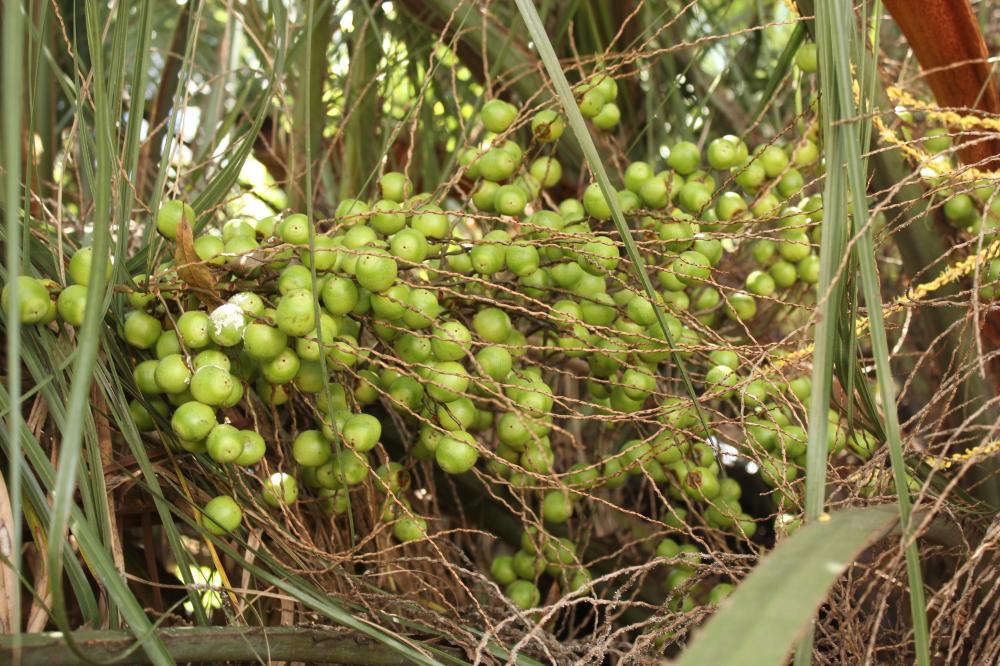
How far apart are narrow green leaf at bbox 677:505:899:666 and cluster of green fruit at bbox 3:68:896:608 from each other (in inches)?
7.1

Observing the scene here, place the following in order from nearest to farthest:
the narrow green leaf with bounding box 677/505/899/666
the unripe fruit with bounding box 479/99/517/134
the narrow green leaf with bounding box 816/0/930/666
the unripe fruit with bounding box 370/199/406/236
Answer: the narrow green leaf with bounding box 677/505/899/666 < the narrow green leaf with bounding box 816/0/930/666 < the unripe fruit with bounding box 370/199/406/236 < the unripe fruit with bounding box 479/99/517/134

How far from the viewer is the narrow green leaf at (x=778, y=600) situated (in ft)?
1.08

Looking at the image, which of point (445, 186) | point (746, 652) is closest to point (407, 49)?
point (445, 186)

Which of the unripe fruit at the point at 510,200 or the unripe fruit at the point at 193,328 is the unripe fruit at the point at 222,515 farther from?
the unripe fruit at the point at 510,200

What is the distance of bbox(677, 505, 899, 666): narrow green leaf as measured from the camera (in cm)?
33

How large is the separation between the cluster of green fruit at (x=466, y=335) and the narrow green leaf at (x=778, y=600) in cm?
18

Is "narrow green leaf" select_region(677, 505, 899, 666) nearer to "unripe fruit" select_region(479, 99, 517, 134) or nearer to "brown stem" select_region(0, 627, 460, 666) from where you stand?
"brown stem" select_region(0, 627, 460, 666)

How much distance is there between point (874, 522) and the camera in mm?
483

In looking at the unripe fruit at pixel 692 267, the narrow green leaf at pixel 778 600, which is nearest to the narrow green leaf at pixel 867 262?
the narrow green leaf at pixel 778 600

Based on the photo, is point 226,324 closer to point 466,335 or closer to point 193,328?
point 193,328

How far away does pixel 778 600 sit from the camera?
0.36 m

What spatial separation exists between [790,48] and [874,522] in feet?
2.10

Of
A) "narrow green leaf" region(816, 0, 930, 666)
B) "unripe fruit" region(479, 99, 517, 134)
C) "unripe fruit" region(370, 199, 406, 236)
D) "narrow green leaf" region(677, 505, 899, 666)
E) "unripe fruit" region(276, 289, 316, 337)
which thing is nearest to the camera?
"narrow green leaf" region(677, 505, 899, 666)

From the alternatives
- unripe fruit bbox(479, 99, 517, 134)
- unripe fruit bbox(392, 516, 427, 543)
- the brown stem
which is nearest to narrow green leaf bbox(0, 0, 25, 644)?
the brown stem
